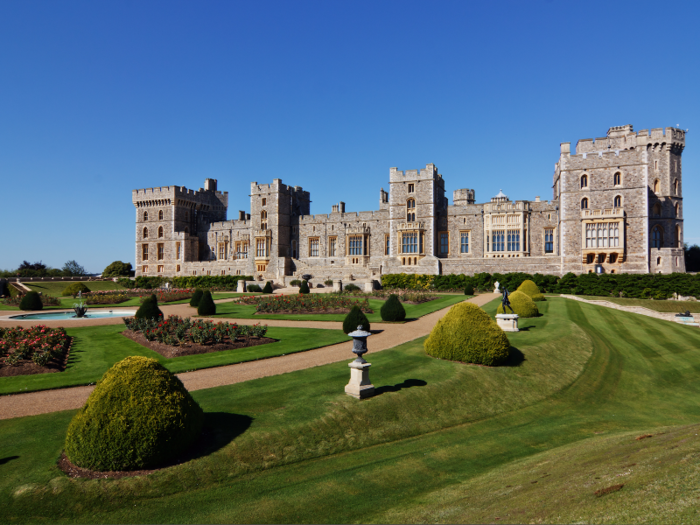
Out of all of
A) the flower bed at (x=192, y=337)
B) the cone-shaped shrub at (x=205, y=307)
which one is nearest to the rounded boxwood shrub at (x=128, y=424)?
the flower bed at (x=192, y=337)

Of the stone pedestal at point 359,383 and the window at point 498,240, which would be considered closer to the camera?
the stone pedestal at point 359,383

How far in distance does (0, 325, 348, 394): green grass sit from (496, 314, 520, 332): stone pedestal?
23.1 feet

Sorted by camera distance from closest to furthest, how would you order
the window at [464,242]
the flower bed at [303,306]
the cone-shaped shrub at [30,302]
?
the flower bed at [303,306] < the cone-shaped shrub at [30,302] < the window at [464,242]

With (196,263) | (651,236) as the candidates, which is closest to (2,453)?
(651,236)

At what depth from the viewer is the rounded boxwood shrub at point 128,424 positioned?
22.0ft

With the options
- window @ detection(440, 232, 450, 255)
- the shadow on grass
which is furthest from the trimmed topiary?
window @ detection(440, 232, 450, 255)

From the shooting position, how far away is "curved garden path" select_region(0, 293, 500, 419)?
32.3 ft

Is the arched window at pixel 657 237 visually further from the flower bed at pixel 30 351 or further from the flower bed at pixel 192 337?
the flower bed at pixel 30 351

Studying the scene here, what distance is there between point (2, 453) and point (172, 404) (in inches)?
124

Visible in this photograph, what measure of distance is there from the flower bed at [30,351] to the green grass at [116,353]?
48 cm

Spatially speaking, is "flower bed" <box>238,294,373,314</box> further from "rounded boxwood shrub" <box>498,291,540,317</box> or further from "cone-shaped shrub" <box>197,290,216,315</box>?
"rounded boxwood shrub" <box>498,291,540,317</box>

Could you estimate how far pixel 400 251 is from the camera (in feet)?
169

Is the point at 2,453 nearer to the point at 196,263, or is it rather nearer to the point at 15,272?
the point at 196,263

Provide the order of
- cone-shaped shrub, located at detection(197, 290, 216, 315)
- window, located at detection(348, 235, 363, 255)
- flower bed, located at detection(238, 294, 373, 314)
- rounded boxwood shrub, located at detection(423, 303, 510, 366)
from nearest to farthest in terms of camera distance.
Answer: rounded boxwood shrub, located at detection(423, 303, 510, 366), cone-shaped shrub, located at detection(197, 290, 216, 315), flower bed, located at detection(238, 294, 373, 314), window, located at detection(348, 235, 363, 255)
